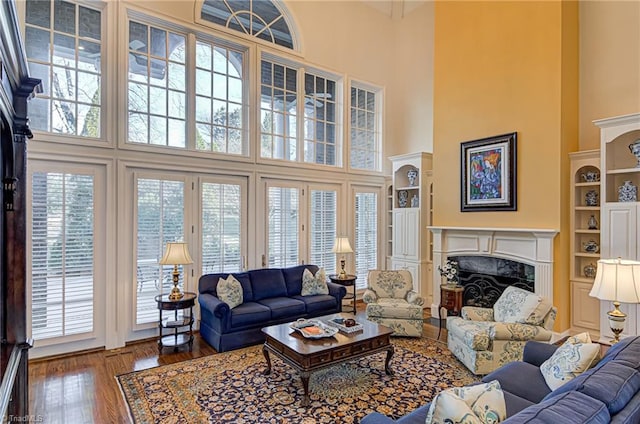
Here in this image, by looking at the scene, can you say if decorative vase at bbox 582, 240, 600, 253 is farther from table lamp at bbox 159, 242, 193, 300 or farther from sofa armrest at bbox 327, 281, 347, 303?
table lamp at bbox 159, 242, 193, 300

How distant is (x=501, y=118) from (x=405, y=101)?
2409 millimetres

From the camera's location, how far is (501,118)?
511cm

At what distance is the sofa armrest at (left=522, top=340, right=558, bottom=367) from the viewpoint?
9.02 feet

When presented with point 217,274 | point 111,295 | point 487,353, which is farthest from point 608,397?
point 111,295

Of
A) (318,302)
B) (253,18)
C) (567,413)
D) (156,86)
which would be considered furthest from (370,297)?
(253,18)

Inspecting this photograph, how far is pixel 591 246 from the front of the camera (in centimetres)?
459

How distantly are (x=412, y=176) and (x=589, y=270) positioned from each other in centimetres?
305

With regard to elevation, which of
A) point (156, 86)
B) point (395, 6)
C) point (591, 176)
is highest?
point (395, 6)

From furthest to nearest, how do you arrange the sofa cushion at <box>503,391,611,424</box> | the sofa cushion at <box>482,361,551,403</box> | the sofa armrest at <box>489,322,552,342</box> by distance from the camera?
1. the sofa armrest at <box>489,322,552,342</box>
2. the sofa cushion at <box>482,361,551,403</box>
3. the sofa cushion at <box>503,391,611,424</box>

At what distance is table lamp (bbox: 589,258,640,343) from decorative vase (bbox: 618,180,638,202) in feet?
6.04

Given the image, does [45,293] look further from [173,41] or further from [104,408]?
[173,41]

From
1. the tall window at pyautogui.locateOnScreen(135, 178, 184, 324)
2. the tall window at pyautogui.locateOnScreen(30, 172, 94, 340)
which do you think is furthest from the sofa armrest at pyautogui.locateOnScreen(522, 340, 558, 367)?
the tall window at pyautogui.locateOnScreen(30, 172, 94, 340)

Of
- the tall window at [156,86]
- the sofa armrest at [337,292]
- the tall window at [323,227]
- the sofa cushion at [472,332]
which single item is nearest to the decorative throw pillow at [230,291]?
the sofa armrest at [337,292]

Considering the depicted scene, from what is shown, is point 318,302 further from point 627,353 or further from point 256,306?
point 627,353
